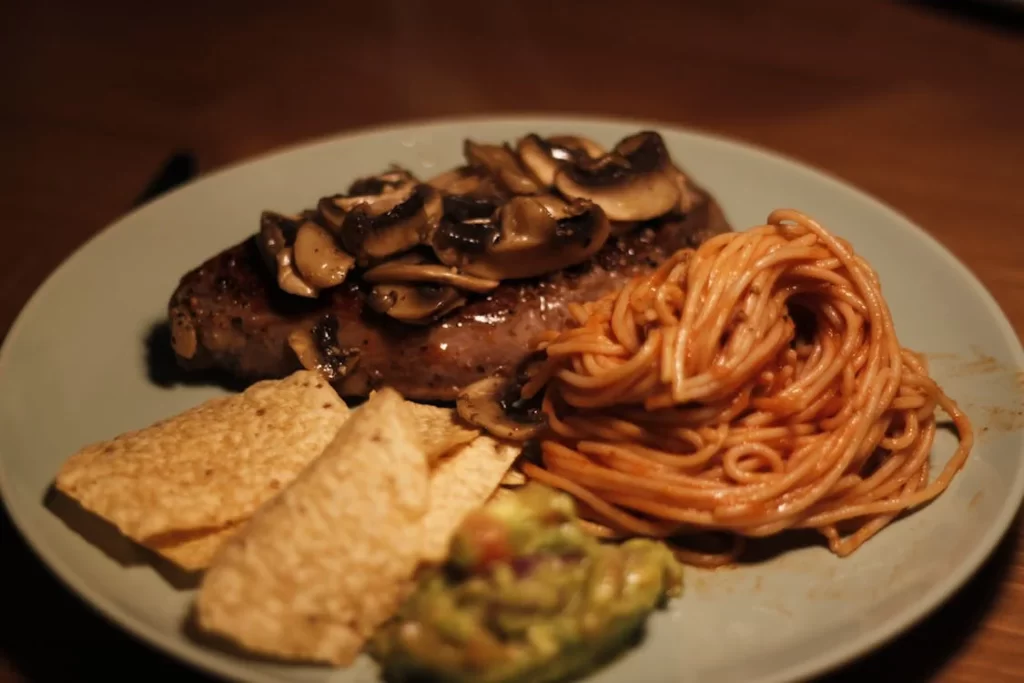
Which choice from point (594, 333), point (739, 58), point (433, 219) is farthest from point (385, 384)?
point (739, 58)

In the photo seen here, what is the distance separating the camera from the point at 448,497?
8.41ft

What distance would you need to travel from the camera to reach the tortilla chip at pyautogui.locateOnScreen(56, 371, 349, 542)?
254 cm

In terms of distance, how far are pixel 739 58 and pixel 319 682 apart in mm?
5527

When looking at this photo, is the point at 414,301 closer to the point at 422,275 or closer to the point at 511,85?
the point at 422,275

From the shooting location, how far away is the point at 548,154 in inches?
141

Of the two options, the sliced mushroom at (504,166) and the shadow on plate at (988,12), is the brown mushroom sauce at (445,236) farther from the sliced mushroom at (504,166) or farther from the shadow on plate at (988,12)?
the shadow on plate at (988,12)

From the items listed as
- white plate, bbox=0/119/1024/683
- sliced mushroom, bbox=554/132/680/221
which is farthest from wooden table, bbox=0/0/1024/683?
sliced mushroom, bbox=554/132/680/221

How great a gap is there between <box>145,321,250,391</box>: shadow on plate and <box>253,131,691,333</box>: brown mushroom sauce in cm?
39

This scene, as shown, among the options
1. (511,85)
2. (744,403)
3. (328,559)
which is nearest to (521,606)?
(328,559)

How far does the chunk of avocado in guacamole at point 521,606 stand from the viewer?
7.00 feet

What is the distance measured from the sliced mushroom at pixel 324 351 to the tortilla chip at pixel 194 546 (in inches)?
29.3

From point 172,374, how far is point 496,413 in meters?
1.25

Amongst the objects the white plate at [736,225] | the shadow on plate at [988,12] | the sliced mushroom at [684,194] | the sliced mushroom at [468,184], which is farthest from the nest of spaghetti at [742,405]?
the shadow on plate at [988,12]

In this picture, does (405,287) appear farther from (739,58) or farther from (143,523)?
(739,58)
